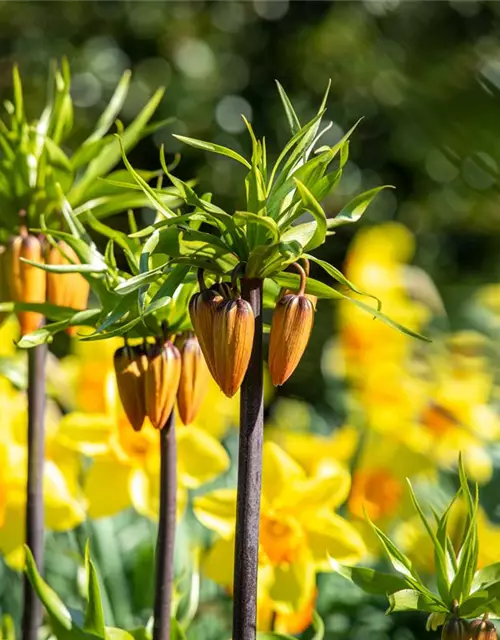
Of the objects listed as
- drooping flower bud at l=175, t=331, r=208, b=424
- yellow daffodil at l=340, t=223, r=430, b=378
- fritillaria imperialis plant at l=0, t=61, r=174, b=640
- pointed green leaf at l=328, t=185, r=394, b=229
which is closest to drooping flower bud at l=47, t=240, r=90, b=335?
fritillaria imperialis plant at l=0, t=61, r=174, b=640

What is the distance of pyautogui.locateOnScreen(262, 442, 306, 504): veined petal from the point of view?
0.97 metres

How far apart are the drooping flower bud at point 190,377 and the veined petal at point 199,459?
14.3 inches

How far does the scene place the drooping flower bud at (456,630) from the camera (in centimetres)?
51

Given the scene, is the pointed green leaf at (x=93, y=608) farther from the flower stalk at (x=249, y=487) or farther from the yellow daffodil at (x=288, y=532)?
the yellow daffodil at (x=288, y=532)

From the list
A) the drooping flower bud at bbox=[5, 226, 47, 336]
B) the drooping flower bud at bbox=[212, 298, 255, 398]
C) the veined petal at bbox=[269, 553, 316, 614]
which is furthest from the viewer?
the veined petal at bbox=[269, 553, 316, 614]

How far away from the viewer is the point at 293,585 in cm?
91

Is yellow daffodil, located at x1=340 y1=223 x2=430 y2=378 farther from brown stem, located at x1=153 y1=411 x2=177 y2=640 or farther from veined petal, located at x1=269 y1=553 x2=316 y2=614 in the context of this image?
brown stem, located at x1=153 y1=411 x2=177 y2=640

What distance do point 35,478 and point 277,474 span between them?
0.95 ft

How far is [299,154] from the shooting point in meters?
0.58

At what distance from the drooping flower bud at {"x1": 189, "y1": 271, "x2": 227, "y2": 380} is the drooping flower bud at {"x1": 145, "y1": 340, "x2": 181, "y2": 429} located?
0.22ft

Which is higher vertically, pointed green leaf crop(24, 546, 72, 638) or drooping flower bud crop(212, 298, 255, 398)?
drooping flower bud crop(212, 298, 255, 398)

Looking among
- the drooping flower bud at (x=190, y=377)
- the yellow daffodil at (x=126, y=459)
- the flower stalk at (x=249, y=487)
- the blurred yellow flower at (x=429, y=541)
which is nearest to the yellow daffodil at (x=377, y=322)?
the blurred yellow flower at (x=429, y=541)

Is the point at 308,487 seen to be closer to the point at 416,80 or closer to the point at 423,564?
the point at 423,564

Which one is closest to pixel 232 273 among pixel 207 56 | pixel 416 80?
pixel 416 80
